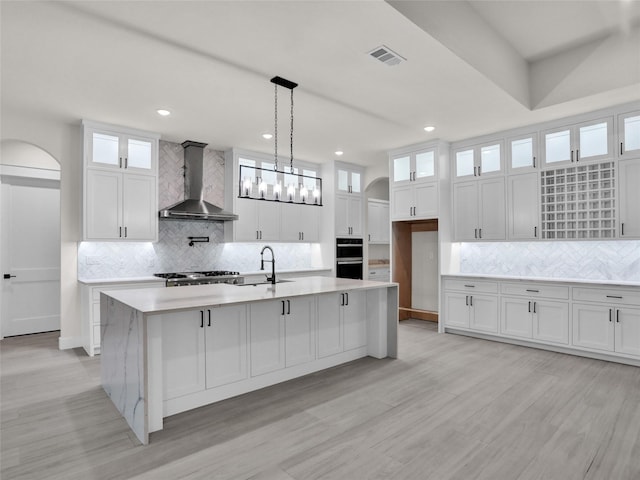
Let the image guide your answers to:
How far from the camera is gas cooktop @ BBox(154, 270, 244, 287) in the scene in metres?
5.08

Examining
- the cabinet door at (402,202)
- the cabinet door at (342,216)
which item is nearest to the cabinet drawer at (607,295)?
the cabinet door at (402,202)

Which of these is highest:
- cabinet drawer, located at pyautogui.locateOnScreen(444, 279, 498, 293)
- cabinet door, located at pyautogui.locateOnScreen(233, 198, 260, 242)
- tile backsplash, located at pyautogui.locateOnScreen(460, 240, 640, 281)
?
cabinet door, located at pyautogui.locateOnScreen(233, 198, 260, 242)

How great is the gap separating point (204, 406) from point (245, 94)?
9.92ft

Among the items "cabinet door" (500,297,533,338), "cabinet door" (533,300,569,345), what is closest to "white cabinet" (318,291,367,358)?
"cabinet door" (500,297,533,338)

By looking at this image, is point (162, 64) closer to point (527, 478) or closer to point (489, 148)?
point (527, 478)

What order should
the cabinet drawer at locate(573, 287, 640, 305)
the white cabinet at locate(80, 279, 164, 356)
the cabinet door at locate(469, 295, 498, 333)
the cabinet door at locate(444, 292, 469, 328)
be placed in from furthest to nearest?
the cabinet door at locate(444, 292, 469, 328)
the cabinet door at locate(469, 295, 498, 333)
the white cabinet at locate(80, 279, 164, 356)
the cabinet drawer at locate(573, 287, 640, 305)

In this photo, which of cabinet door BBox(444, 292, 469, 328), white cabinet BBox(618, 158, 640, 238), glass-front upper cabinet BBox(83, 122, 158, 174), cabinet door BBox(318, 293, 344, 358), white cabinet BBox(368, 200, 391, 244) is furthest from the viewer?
white cabinet BBox(368, 200, 391, 244)

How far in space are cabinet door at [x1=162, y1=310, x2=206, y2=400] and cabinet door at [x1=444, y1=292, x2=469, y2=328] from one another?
3.91 m

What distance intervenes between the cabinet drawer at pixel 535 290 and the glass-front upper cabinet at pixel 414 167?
1949 millimetres

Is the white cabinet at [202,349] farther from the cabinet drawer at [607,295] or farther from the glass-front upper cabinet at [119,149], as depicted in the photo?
the cabinet drawer at [607,295]

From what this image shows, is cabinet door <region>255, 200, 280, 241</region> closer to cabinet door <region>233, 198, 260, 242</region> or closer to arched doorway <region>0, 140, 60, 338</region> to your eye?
cabinet door <region>233, 198, 260, 242</region>

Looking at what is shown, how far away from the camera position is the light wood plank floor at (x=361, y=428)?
7.40 ft

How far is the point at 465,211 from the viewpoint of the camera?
225 inches

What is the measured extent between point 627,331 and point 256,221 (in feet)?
17.1
